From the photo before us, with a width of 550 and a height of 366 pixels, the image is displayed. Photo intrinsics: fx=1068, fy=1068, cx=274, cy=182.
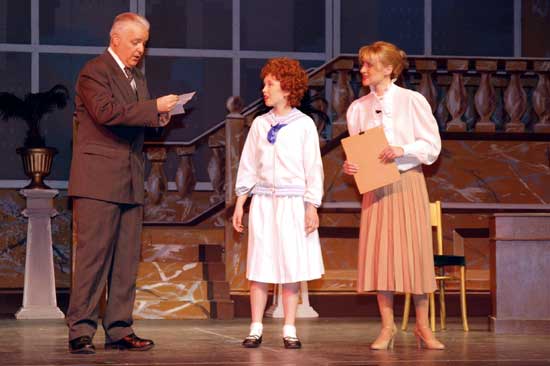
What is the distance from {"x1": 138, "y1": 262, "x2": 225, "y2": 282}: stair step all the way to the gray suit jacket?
3534mm

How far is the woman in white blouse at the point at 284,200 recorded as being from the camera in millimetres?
5355

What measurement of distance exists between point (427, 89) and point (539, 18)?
303 centimetres

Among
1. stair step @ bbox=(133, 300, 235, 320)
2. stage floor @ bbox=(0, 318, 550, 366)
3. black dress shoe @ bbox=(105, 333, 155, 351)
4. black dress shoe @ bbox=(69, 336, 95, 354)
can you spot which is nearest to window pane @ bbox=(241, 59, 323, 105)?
stair step @ bbox=(133, 300, 235, 320)

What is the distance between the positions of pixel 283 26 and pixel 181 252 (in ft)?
11.5

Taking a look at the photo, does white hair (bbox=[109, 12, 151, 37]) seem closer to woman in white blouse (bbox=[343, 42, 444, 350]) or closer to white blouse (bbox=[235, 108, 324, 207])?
white blouse (bbox=[235, 108, 324, 207])

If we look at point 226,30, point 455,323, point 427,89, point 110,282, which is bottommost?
point 455,323

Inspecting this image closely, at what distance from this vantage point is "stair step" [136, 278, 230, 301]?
27.7 feet

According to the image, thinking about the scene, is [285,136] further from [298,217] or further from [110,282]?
[110,282]

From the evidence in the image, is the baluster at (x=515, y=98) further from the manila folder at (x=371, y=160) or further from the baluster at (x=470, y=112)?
the manila folder at (x=371, y=160)

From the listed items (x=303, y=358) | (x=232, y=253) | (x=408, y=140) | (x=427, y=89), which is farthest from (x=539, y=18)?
(x=303, y=358)

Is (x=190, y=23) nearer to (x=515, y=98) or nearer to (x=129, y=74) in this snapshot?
(x=515, y=98)

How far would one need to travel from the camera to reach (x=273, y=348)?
5.45 meters

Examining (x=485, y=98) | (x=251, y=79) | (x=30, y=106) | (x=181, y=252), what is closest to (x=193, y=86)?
(x=251, y=79)

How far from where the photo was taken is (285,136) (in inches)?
213
